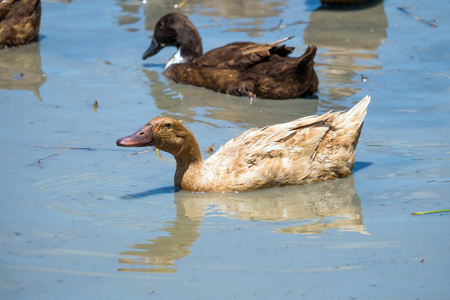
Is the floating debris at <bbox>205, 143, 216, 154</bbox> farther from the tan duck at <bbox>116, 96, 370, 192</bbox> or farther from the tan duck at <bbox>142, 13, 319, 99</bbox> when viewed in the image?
the tan duck at <bbox>142, 13, 319, 99</bbox>

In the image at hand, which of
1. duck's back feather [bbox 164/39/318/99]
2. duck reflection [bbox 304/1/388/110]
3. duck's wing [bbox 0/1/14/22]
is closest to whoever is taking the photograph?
duck's back feather [bbox 164/39/318/99]

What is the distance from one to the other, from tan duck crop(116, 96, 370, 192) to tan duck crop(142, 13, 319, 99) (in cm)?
218

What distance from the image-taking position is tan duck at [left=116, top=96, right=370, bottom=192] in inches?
251

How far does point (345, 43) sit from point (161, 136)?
5783 mm

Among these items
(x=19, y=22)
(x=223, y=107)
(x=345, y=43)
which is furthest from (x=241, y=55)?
(x=19, y=22)

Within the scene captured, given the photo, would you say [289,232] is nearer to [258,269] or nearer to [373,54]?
[258,269]

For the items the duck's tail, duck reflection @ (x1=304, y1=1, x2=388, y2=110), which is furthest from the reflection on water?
the duck's tail

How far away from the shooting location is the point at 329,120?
22.2 feet

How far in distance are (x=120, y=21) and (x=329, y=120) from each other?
6.96 m

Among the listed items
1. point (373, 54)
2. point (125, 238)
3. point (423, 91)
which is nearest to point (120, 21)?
point (373, 54)

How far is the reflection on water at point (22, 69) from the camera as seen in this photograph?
9.59 metres

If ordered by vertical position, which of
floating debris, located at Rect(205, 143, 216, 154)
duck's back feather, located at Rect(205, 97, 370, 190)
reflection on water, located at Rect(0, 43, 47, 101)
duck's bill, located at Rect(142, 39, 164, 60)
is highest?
duck's back feather, located at Rect(205, 97, 370, 190)

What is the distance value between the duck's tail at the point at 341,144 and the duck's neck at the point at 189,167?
1124 millimetres

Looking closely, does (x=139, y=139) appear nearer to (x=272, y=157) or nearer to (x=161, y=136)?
(x=161, y=136)
